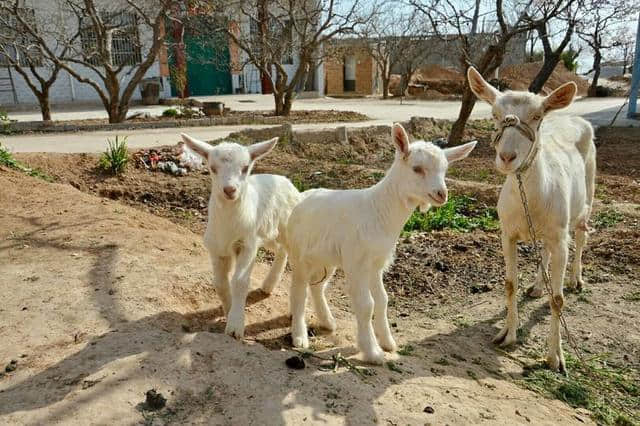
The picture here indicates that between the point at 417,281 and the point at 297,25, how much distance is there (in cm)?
1668

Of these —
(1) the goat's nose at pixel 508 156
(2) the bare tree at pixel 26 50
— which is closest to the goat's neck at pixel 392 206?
(1) the goat's nose at pixel 508 156

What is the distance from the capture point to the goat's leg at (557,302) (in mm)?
4309

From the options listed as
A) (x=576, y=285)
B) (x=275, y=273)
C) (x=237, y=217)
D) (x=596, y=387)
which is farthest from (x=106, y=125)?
(x=596, y=387)

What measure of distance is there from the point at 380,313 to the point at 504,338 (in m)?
1.35

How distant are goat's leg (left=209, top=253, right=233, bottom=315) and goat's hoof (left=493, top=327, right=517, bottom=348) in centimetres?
239

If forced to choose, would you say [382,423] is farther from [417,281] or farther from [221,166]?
[417,281]

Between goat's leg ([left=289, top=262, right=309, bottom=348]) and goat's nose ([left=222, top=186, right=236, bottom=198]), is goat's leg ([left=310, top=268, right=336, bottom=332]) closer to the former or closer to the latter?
goat's leg ([left=289, top=262, right=309, bottom=348])

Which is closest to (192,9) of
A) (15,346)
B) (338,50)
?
(338,50)

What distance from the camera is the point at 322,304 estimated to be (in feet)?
15.0

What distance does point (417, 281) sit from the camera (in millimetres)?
5824

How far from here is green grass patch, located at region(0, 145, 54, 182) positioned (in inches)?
337

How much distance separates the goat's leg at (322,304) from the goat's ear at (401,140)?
1.27 meters

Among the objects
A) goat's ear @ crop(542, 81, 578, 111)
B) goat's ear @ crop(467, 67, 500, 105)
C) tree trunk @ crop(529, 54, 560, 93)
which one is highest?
tree trunk @ crop(529, 54, 560, 93)

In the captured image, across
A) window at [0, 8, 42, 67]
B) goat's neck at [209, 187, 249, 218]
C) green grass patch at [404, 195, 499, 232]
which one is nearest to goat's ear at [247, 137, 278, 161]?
goat's neck at [209, 187, 249, 218]
